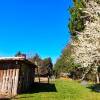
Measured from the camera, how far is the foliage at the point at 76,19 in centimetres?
3761

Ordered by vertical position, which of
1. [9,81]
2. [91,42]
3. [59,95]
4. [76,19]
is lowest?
[59,95]

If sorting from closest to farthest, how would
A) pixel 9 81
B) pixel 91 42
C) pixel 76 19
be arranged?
pixel 9 81
pixel 91 42
pixel 76 19

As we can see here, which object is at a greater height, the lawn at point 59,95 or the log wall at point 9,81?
the log wall at point 9,81

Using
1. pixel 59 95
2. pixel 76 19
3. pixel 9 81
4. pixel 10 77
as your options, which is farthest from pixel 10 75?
pixel 76 19

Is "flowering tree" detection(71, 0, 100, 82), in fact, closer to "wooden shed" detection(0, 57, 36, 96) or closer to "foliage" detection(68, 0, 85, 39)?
"wooden shed" detection(0, 57, 36, 96)

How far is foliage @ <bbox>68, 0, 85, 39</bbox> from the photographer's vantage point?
123 feet

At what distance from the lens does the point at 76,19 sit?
38875mm

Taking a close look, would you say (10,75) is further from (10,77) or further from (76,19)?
(76,19)

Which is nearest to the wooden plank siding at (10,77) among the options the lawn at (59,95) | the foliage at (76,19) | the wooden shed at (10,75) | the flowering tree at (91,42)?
the wooden shed at (10,75)

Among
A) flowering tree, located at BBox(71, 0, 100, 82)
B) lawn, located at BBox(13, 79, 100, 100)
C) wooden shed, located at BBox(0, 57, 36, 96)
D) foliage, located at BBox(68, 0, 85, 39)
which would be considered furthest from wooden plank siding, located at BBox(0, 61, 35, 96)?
foliage, located at BBox(68, 0, 85, 39)

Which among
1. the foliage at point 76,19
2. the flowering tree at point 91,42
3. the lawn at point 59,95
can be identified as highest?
the foliage at point 76,19

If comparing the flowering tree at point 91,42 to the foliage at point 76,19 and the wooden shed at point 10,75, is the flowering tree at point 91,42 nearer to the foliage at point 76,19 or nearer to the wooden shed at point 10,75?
the wooden shed at point 10,75

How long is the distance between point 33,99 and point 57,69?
Result: 204ft

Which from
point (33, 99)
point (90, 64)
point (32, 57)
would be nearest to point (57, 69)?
point (32, 57)
